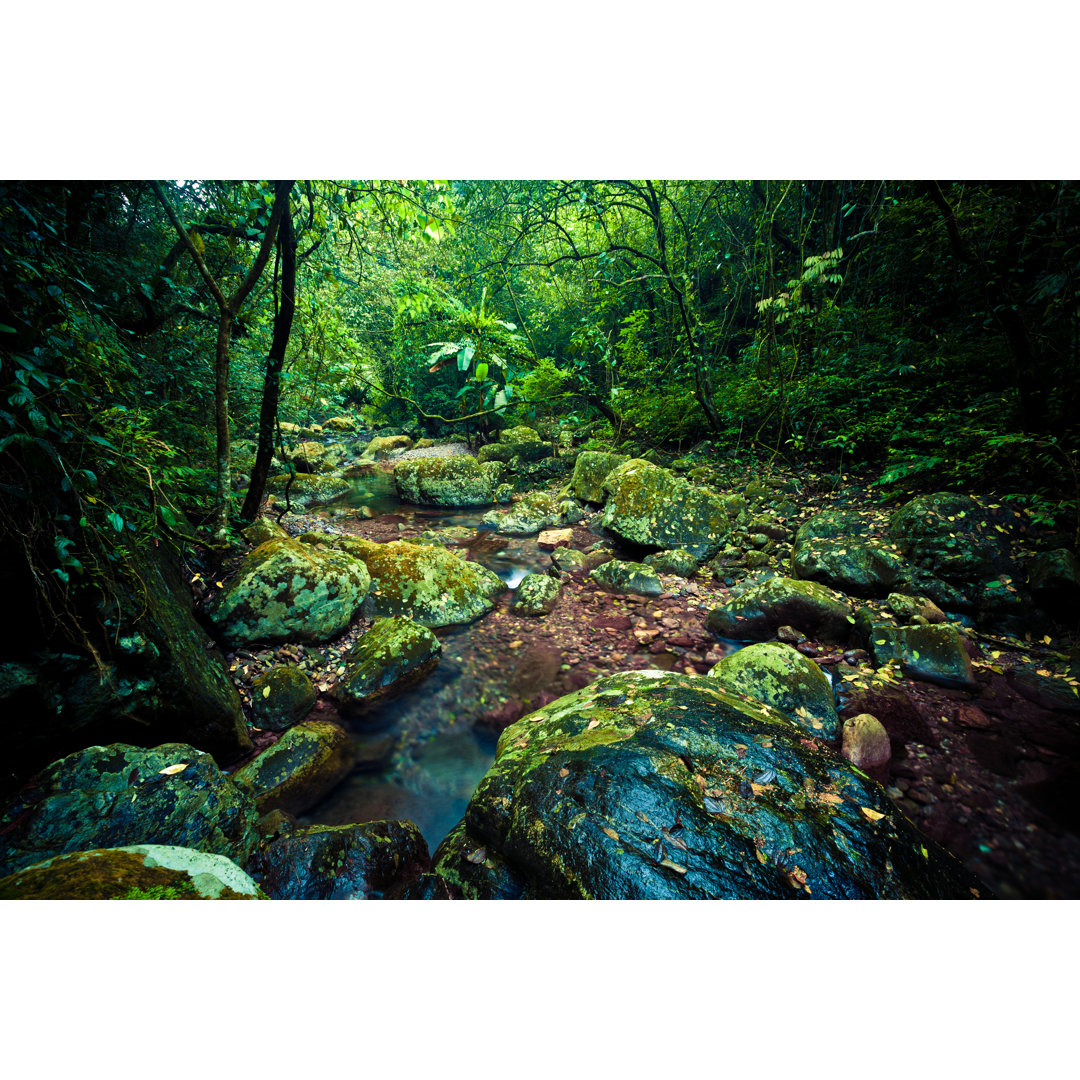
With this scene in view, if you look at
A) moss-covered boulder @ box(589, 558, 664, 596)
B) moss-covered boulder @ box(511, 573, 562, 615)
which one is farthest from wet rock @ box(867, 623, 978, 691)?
moss-covered boulder @ box(511, 573, 562, 615)

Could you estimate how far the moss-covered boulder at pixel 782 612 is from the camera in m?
2.99

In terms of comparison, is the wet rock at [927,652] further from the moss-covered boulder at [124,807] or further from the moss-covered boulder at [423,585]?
the moss-covered boulder at [124,807]

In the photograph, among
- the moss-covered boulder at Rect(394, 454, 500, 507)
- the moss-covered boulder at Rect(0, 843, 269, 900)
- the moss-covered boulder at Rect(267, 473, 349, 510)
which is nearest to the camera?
the moss-covered boulder at Rect(0, 843, 269, 900)

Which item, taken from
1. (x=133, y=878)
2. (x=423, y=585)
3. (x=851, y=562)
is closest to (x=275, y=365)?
(x=423, y=585)

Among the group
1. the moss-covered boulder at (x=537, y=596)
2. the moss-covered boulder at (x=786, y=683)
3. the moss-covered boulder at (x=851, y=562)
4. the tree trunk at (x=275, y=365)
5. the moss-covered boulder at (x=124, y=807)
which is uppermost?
the tree trunk at (x=275, y=365)

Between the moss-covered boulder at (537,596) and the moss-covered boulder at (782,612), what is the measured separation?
1471mm

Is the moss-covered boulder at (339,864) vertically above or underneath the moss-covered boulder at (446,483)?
underneath

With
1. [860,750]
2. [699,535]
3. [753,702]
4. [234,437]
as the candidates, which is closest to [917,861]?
[753,702]

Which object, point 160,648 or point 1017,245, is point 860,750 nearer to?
point 160,648

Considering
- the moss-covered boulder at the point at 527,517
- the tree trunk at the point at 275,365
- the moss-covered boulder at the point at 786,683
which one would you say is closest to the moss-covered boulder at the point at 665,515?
the moss-covered boulder at the point at 527,517

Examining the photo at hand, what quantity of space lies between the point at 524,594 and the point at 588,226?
4601 mm

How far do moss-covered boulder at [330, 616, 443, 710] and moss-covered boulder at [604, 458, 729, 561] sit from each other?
105 inches

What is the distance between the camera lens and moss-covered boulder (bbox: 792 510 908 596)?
10.6ft

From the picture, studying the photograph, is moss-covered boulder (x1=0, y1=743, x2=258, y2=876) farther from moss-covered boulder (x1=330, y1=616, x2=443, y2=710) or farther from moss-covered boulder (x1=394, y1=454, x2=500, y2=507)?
moss-covered boulder (x1=394, y1=454, x2=500, y2=507)
